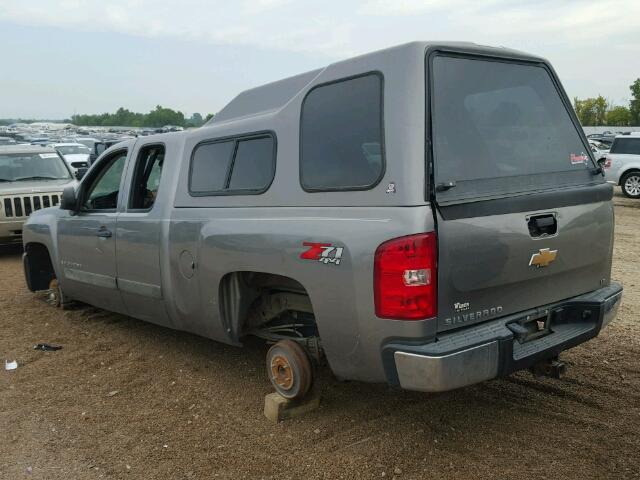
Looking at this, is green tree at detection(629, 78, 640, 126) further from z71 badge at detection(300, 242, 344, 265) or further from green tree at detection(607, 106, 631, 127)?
z71 badge at detection(300, 242, 344, 265)

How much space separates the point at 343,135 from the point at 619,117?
7416cm

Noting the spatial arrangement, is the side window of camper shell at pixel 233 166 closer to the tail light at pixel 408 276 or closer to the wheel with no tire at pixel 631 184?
the tail light at pixel 408 276

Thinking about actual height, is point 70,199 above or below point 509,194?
below

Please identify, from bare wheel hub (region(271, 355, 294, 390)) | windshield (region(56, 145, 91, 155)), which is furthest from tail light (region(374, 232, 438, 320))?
windshield (region(56, 145, 91, 155))

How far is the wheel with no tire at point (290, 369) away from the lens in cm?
360

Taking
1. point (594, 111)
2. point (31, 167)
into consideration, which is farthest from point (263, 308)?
point (594, 111)

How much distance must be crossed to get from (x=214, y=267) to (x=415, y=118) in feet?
5.60

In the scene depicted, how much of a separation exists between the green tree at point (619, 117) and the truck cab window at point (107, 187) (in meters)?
70.0

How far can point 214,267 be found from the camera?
395 centimetres

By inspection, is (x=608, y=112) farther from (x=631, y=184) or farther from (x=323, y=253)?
(x=323, y=253)

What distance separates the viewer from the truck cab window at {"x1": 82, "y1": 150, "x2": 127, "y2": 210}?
17.4 feet

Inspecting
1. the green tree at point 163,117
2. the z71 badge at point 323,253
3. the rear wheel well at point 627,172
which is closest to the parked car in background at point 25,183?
the z71 badge at point 323,253

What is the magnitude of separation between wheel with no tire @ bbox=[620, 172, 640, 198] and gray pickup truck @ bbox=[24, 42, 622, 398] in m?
15.2

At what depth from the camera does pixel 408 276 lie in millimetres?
2869
